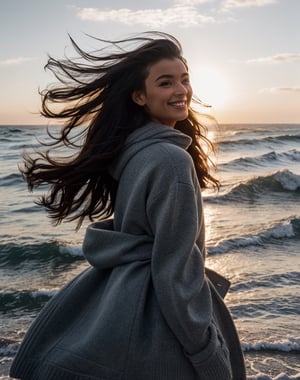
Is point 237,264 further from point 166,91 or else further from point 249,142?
point 249,142

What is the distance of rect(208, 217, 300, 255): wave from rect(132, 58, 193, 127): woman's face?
606 cm

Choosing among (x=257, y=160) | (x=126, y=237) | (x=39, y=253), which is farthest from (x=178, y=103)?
(x=257, y=160)

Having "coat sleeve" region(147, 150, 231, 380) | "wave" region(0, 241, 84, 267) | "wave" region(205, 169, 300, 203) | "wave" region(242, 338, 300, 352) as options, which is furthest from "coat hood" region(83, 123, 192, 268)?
"wave" region(205, 169, 300, 203)

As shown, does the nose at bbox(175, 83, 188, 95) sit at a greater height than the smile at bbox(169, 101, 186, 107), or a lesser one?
greater

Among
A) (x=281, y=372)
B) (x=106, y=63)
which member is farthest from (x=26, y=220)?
(x=106, y=63)

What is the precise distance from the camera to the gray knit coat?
6.61ft

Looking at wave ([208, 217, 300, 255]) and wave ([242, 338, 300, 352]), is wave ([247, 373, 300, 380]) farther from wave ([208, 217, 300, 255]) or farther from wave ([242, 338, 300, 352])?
wave ([208, 217, 300, 255])

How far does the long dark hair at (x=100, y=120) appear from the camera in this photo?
239cm

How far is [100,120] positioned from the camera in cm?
245

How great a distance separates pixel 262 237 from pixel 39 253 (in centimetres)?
352

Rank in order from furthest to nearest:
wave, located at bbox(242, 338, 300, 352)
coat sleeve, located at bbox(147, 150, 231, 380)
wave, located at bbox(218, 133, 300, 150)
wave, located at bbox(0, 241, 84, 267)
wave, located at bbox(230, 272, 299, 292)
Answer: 1. wave, located at bbox(218, 133, 300, 150)
2. wave, located at bbox(0, 241, 84, 267)
3. wave, located at bbox(230, 272, 299, 292)
4. wave, located at bbox(242, 338, 300, 352)
5. coat sleeve, located at bbox(147, 150, 231, 380)

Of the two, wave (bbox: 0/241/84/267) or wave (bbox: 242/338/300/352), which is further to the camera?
wave (bbox: 0/241/84/267)

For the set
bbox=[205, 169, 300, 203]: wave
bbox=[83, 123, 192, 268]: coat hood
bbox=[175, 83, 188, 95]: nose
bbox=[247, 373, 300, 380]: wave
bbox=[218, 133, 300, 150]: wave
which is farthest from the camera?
bbox=[218, 133, 300, 150]: wave

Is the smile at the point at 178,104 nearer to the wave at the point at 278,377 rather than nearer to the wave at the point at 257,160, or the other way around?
the wave at the point at 278,377
